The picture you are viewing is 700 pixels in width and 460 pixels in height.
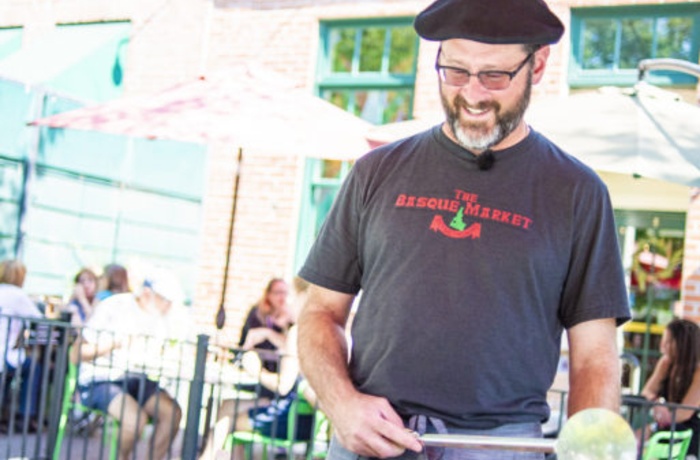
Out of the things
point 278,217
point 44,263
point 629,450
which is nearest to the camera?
point 629,450

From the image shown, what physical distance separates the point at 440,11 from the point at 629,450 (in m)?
1.17

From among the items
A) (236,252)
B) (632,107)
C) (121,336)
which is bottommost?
(121,336)

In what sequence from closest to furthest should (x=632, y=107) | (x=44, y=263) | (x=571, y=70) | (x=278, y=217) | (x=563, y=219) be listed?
(x=563, y=219) < (x=632, y=107) < (x=571, y=70) < (x=278, y=217) < (x=44, y=263)

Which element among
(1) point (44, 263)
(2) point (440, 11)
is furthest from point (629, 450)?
(1) point (44, 263)

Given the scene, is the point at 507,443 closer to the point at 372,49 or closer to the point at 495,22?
the point at 495,22

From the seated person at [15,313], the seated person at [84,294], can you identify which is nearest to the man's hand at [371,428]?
the seated person at [15,313]

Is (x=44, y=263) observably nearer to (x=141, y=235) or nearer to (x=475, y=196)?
(x=141, y=235)

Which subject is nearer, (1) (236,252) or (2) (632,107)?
(2) (632,107)

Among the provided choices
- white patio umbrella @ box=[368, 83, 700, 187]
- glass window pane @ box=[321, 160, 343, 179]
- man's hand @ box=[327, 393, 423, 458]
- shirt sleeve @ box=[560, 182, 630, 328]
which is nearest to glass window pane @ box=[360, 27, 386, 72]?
glass window pane @ box=[321, 160, 343, 179]

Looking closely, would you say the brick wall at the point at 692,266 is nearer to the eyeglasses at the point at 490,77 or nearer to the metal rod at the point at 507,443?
the eyeglasses at the point at 490,77

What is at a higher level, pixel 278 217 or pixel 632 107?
pixel 632 107

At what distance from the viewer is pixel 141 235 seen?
12.8 metres

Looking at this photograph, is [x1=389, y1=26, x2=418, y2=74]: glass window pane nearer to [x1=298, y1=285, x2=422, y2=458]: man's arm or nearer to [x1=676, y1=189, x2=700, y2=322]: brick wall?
[x1=676, y1=189, x2=700, y2=322]: brick wall

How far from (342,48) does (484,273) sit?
8559 mm
